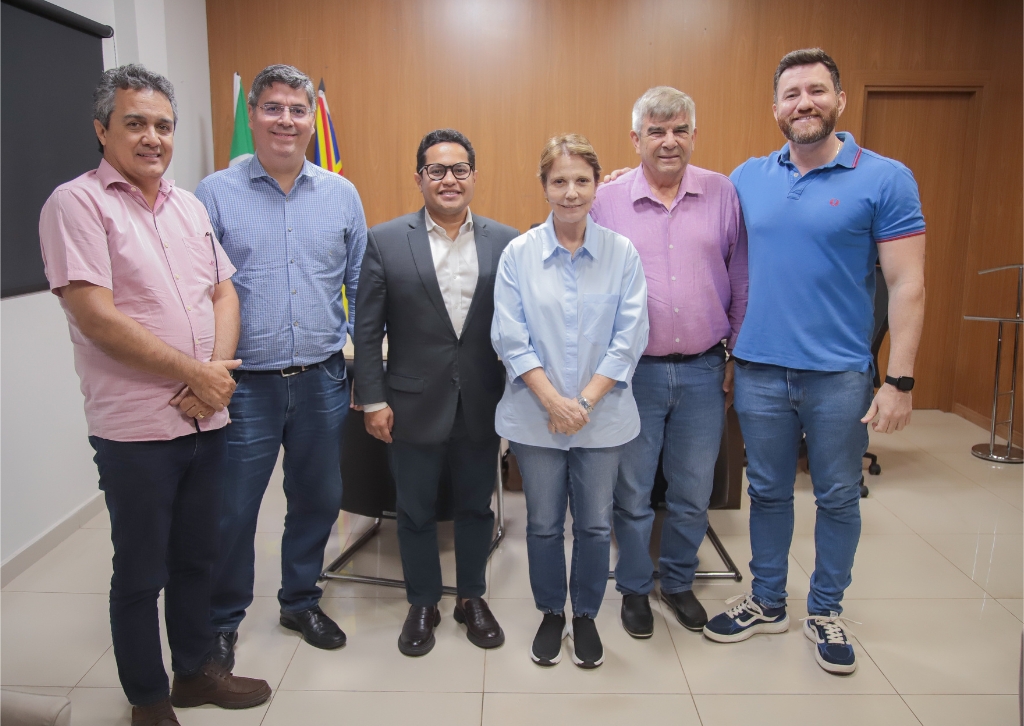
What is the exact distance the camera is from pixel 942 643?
7.97ft

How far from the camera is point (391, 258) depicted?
6.91ft

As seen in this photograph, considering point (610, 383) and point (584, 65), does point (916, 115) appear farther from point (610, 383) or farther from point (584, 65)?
point (610, 383)

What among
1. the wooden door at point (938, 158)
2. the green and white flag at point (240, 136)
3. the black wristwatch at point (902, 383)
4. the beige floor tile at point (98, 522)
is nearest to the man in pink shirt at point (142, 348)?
the beige floor tile at point (98, 522)

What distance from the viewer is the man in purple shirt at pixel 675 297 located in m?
2.25

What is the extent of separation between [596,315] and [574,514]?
0.62 metres

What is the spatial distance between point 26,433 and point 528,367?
2142 mm

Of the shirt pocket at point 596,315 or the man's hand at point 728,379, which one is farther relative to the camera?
the man's hand at point 728,379

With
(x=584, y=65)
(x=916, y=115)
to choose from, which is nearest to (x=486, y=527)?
(x=584, y=65)

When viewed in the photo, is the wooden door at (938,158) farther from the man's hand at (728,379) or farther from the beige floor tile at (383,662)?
the beige floor tile at (383,662)

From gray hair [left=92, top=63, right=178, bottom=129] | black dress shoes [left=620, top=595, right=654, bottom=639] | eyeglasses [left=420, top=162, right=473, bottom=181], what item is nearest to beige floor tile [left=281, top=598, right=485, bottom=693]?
black dress shoes [left=620, top=595, right=654, bottom=639]

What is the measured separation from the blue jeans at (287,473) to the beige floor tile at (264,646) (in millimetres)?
109

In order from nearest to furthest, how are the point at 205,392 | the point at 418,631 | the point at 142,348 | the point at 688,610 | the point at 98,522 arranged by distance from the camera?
1. the point at 142,348
2. the point at 205,392
3. the point at 418,631
4. the point at 688,610
5. the point at 98,522

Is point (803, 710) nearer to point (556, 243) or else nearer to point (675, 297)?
point (675, 297)

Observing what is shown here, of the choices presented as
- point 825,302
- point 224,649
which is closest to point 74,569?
point 224,649
